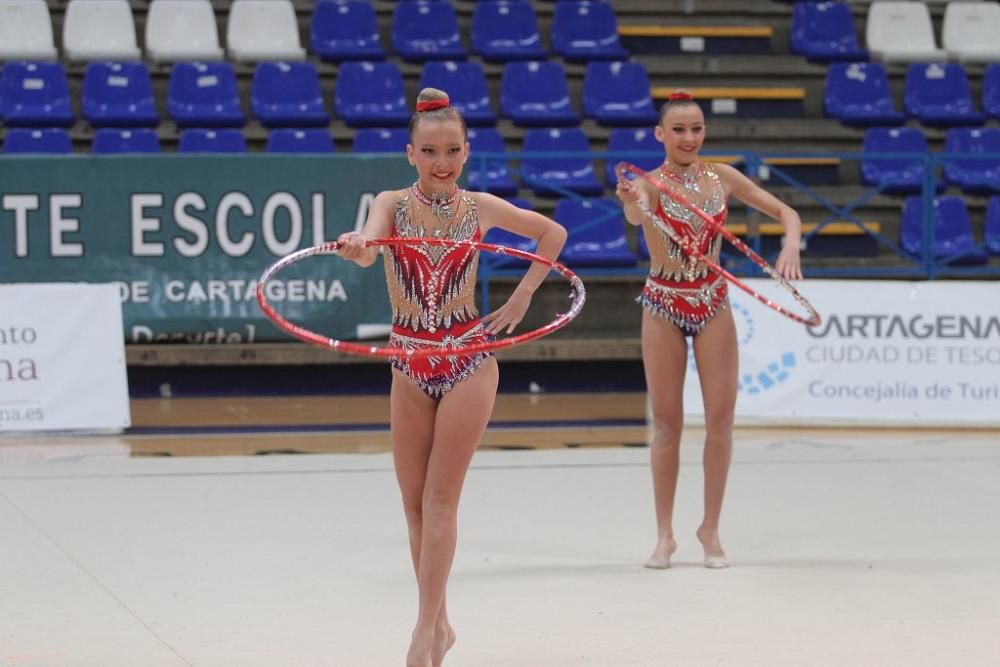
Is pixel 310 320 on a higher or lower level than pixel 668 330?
lower

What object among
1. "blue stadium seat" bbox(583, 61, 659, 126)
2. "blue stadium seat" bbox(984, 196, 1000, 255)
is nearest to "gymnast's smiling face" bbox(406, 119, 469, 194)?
"blue stadium seat" bbox(583, 61, 659, 126)

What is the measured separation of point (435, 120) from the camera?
3.80 metres

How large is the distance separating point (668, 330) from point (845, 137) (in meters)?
7.67

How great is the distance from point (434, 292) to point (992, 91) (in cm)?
1006

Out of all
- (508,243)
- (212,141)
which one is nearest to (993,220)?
(508,243)

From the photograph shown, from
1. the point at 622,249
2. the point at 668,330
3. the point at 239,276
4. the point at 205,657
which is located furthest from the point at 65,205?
the point at 205,657

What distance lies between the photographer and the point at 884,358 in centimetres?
875

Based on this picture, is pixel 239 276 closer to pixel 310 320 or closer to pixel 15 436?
pixel 310 320

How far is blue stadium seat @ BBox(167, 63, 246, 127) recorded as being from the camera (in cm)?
1133

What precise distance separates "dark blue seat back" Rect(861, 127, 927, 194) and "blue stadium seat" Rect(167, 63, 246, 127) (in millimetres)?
5176

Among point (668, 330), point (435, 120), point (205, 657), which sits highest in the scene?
point (435, 120)

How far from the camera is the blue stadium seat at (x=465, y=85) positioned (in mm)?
11617

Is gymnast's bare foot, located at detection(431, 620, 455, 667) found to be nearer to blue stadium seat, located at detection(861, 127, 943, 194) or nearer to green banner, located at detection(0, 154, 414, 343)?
green banner, located at detection(0, 154, 414, 343)

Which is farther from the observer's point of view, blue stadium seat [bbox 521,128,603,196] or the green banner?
blue stadium seat [bbox 521,128,603,196]
